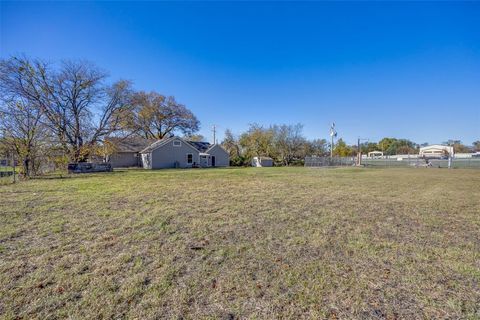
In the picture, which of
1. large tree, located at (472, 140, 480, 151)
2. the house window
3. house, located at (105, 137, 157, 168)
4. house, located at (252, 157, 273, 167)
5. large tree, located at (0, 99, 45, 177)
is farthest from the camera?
large tree, located at (472, 140, 480, 151)

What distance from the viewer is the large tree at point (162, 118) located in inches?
1235

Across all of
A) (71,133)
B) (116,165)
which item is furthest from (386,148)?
(71,133)

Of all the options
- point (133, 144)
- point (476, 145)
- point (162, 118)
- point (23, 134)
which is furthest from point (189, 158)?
point (476, 145)

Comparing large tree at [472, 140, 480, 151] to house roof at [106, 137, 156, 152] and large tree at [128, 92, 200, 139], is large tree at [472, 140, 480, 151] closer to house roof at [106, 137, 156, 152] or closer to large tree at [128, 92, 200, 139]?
large tree at [128, 92, 200, 139]

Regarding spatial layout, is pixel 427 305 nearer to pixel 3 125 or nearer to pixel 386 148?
pixel 3 125

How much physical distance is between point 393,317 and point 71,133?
2385 centimetres

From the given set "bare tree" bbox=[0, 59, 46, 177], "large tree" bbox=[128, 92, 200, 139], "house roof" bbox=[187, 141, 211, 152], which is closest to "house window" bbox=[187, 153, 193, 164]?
"house roof" bbox=[187, 141, 211, 152]

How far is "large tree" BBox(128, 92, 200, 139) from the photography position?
31.4 m

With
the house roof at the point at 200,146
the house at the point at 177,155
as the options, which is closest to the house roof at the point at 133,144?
the house at the point at 177,155

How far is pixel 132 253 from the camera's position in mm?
3168

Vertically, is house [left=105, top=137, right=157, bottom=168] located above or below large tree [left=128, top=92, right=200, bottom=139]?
below

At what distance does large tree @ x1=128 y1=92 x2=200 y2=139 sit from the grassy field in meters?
28.2

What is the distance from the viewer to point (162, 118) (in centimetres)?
3350

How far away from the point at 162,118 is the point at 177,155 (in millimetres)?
8987
